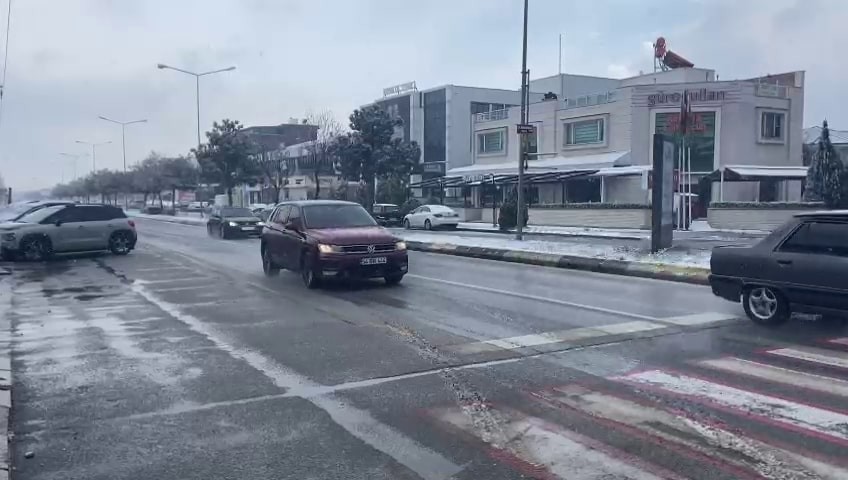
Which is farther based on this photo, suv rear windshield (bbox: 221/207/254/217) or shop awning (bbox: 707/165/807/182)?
shop awning (bbox: 707/165/807/182)

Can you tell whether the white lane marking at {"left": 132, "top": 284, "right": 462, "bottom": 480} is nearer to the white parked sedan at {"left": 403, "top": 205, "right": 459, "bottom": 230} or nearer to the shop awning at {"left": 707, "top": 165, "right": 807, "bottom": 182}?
the white parked sedan at {"left": 403, "top": 205, "right": 459, "bottom": 230}

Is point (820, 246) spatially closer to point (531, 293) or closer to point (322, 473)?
point (531, 293)

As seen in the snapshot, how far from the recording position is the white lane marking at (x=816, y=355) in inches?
295

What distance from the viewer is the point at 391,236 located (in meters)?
13.8

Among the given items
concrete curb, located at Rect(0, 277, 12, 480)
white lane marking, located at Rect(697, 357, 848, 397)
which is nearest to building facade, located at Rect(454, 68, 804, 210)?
white lane marking, located at Rect(697, 357, 848, 397)

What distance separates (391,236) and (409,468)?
362 inches

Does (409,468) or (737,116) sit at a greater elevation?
(737,116)

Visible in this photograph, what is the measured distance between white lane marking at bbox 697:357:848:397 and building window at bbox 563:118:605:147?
40.2m

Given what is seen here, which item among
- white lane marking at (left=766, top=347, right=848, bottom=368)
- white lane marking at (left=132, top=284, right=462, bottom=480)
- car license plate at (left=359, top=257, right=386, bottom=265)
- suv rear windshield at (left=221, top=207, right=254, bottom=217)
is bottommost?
white lane marking at (left=132, top=284, right=462, bottom=480)

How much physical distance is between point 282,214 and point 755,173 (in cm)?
3078

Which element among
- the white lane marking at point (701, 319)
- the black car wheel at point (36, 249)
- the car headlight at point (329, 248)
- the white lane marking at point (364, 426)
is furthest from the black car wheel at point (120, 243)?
the white lane marking at point (701, 319)

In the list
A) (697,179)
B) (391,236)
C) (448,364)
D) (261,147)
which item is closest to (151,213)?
(261,147)

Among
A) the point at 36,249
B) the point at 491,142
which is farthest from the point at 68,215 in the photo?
the point at 491,142

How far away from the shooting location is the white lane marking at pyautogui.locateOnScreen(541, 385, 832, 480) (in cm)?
461
